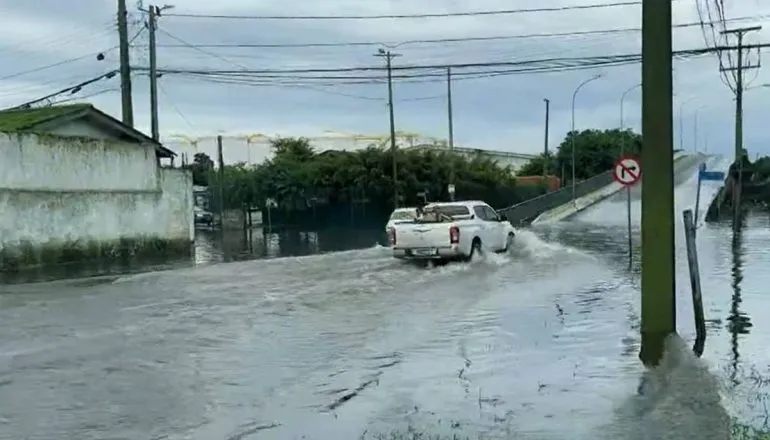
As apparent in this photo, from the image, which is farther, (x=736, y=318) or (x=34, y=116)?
(x=34, y=116)

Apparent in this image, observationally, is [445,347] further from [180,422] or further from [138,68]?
[138,68]

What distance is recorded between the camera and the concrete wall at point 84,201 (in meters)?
28.9

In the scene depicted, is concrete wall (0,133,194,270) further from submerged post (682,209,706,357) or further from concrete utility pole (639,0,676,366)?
concrete utility pole (639,0,676,366)

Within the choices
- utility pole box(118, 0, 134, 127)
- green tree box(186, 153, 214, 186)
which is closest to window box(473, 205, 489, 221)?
utility pole box(118, 0, 134, 127)

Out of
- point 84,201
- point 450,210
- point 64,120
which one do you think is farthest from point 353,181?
point 450,210

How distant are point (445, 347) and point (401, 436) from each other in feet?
17.5

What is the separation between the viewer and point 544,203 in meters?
65.4

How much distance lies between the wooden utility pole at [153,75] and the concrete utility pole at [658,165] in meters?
31.8

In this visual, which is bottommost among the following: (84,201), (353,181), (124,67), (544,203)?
(544,203)

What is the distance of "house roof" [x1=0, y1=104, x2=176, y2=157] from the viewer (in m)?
32.0

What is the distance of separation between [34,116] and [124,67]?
6192 millimetres

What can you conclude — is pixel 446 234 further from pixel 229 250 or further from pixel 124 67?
pixel 124 67

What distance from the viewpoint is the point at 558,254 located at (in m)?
31.0

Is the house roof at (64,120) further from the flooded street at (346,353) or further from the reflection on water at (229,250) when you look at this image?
the flooded street at (346,353)
